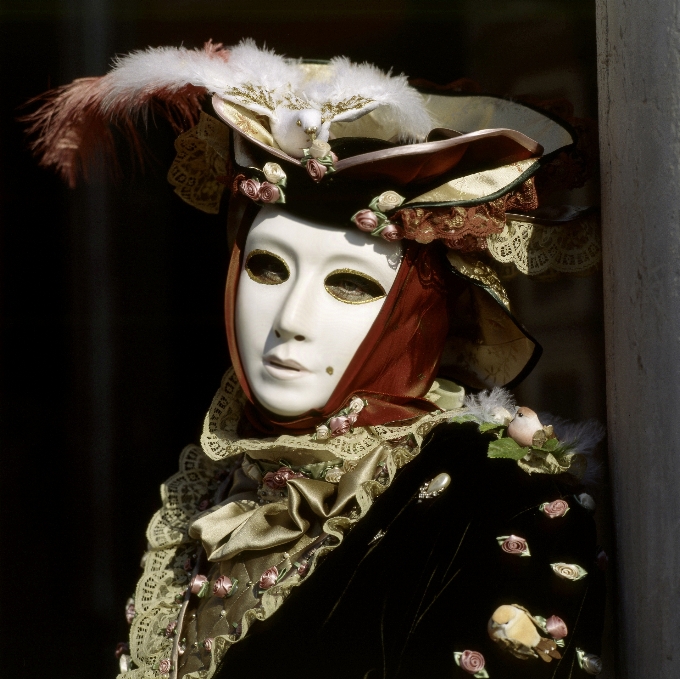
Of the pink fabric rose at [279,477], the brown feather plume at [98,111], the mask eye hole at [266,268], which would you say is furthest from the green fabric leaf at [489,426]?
the brown feather plume at [98,111]

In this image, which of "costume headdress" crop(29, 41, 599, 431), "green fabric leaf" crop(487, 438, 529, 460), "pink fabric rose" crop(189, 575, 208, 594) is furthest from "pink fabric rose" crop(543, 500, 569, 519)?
"pink fabric rose" crop(189, 575, 208, 594)

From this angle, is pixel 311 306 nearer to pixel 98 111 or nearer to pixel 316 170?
pixel 316 170

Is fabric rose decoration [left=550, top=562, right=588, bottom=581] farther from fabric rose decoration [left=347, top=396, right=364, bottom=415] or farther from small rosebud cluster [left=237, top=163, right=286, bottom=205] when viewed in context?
small rosebud cluster [left=237, top=163, right=286, bottom=205]

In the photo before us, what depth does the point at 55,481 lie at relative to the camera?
2.96 m

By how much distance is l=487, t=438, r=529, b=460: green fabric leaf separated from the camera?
1.74 meters

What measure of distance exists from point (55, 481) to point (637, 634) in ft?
6.12

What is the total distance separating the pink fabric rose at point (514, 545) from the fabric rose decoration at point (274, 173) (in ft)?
2.60

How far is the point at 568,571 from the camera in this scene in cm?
162

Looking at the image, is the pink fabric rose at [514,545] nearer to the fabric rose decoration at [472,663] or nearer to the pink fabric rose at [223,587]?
the fabric rose decoration at [472,663]

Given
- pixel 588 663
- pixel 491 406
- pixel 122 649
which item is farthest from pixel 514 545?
pixel 122 649

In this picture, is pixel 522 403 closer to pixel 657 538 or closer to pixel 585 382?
pixel 585 382

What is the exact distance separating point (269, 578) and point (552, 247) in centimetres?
85

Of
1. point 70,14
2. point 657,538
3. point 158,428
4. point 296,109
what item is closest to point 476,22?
point 296,109

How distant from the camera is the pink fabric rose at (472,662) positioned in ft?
5.08
